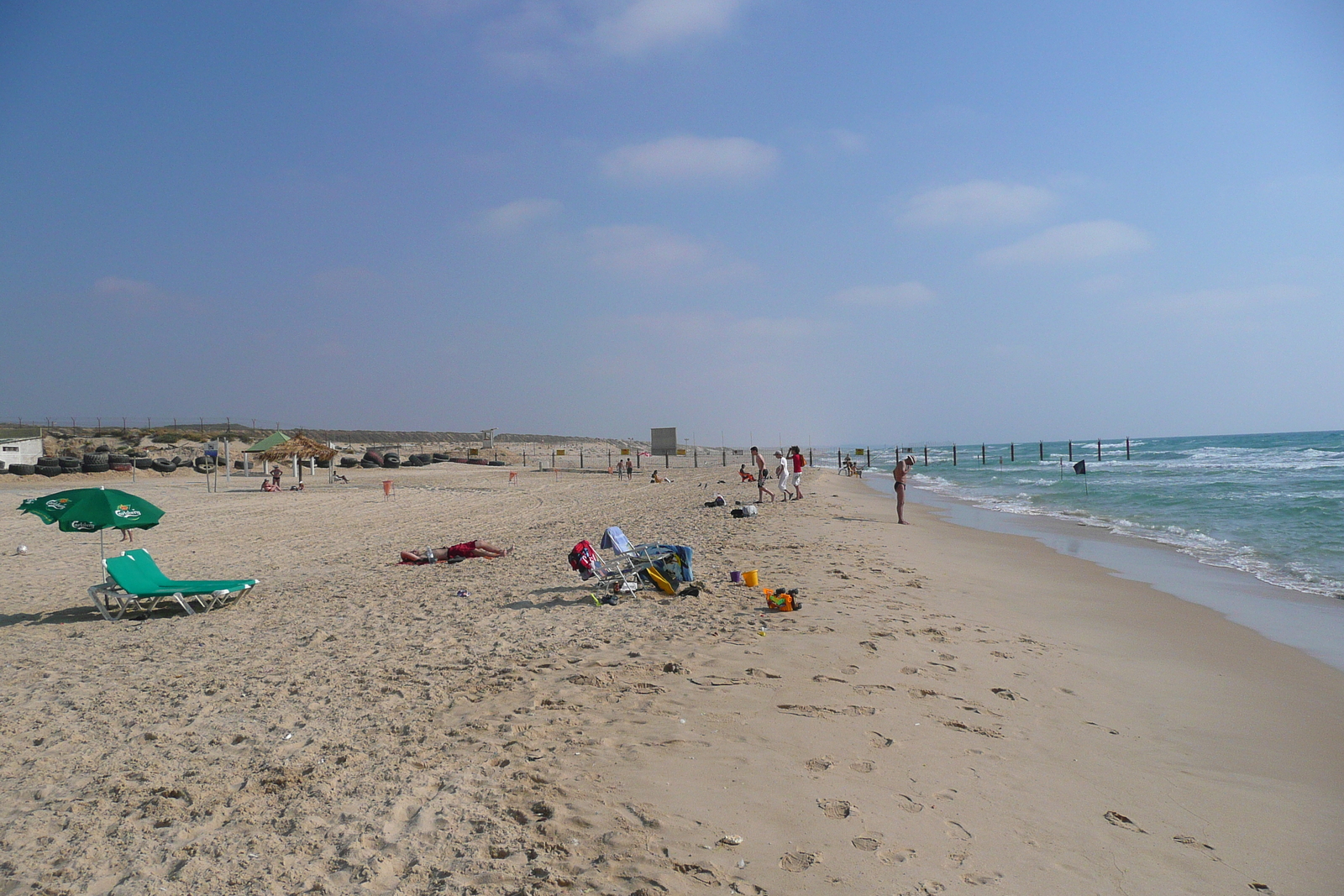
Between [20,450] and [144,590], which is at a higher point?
[20,450]

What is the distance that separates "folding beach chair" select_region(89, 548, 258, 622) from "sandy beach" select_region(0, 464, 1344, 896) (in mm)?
252

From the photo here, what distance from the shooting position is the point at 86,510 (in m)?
8.09

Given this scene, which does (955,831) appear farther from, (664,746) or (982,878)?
(664,746)

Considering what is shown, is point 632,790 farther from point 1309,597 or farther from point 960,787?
point 1309,597

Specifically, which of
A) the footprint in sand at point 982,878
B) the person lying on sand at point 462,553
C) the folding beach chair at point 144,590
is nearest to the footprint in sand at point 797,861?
the footprint in sand at point 982,878

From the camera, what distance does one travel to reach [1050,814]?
343 cm

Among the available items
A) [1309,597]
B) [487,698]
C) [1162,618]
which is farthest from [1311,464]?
[487,698]

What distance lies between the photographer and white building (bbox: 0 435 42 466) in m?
32.4

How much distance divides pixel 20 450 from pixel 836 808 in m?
43.4

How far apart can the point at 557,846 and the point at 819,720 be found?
6.28ft

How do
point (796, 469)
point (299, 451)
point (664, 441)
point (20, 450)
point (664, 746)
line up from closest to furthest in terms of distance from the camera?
point (664, 746) → point (796, 469) → point (299, 451) → point (20, 450) → point (664, 441)

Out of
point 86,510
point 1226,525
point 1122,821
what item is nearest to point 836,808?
point 1122,821

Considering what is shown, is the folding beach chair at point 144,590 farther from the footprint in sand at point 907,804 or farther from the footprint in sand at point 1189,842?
the footprint in sand at point 1189,842

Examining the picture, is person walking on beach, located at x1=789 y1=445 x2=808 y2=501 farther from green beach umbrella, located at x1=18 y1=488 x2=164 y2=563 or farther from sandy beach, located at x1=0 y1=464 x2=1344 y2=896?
green beach umbrella, located at x1=18 y1=488 x2=164 y2=563
